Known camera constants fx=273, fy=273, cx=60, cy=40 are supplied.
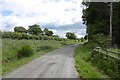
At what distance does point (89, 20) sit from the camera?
55.6m

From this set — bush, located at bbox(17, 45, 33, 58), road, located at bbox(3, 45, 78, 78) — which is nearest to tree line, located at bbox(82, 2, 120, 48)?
bush, located at bbox(17, 45, 33, 58)

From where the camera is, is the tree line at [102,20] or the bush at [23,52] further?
the tree line at [102,20]

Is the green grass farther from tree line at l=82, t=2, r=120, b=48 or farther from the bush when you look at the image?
tree line at l=82, t=2, r=120, b=48

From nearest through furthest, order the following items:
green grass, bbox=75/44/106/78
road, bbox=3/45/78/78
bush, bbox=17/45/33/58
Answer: green grass, bbox=75/44/106/78
road, bbox=3/45/78/78
bush, bbox=17/45/33/58

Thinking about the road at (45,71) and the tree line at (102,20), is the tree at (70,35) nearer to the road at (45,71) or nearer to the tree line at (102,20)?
the tree line at (102,20)

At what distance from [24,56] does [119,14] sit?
2354 centimetres

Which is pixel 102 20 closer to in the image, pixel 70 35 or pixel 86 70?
pixel 86 70

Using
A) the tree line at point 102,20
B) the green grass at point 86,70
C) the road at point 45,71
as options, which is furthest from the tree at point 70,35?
the road at point 45,71

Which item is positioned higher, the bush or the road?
the bush

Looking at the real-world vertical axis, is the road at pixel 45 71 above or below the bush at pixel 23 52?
below

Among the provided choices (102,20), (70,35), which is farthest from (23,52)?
(70,35)

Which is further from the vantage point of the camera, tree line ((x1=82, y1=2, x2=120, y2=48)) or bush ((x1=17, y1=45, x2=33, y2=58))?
tree line ((x1=82, y1=2, x2=120, y2=48))

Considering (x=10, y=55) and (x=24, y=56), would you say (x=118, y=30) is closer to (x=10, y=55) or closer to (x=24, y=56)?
(x=24, y=56)

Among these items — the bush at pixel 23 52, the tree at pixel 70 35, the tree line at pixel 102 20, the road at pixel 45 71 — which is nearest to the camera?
the road at pixel 45 71
